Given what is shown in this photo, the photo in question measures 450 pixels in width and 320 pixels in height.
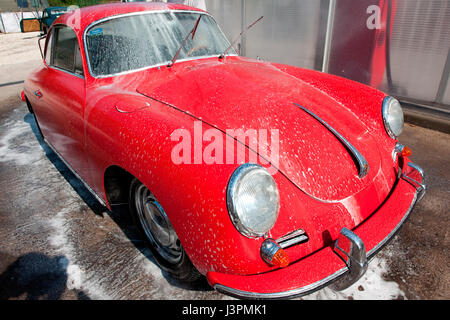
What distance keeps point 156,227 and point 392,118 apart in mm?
1690

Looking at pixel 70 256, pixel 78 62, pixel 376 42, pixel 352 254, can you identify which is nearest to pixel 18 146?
pixel 78 62

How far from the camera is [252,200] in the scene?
124 centimetres

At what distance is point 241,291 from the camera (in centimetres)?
122

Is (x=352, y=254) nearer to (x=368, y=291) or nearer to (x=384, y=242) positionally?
(x=384, y=242)

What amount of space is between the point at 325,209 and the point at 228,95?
34.6 inches

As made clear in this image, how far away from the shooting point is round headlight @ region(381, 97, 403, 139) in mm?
1941

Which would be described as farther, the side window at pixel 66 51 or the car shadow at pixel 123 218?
the side window at pixel 66 51

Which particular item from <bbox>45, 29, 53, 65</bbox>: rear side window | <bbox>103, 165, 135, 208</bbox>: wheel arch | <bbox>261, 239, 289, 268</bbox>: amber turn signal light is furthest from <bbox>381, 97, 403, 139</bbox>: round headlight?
<bbox>45, 29, 53, 65</bbox>: rear side window

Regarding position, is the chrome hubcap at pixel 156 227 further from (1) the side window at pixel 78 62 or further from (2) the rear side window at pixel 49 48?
(2) the rear side window at pixel 49 48

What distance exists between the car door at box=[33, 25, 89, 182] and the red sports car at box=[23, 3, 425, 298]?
2 cm

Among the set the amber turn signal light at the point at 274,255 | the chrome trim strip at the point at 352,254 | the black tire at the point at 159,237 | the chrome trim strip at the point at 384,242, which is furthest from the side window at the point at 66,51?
the chrome trim strip at the point at 384,242

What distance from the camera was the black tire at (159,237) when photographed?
5.39 feet

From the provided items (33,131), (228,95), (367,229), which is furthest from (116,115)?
(33,131)

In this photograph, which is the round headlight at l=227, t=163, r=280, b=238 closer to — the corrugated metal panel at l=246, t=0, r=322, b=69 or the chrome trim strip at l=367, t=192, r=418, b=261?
the chrome trim strip at l=367, t=192, r=418, b=261
